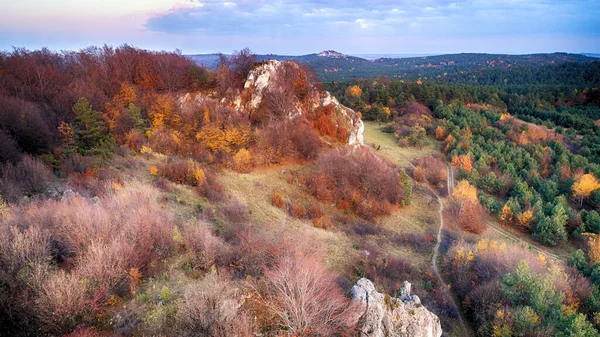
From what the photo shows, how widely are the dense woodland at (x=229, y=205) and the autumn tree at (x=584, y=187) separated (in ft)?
0.84

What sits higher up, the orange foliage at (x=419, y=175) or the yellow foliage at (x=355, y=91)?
the yellow foliage at (x=355, y=91)

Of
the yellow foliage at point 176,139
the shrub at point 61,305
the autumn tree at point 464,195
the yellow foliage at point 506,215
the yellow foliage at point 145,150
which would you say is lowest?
the yellow foliage at point 506,215

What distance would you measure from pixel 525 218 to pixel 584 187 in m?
10.7

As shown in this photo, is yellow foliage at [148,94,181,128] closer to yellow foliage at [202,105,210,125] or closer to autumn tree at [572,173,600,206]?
yellow foliage at [202,105,210,125]

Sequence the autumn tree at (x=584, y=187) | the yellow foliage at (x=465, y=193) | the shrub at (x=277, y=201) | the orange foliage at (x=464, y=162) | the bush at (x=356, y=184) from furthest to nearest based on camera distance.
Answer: the orange foliage at (x=464, y=162) → the autumn tree at (x=584, y=187) → the yellow foliage at (x=465, y=193) → the bush at (x=356, y=184) → the shrub at (x=277, y=201)

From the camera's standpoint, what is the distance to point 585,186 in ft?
120

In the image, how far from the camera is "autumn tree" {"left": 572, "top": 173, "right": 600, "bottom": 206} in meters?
36.7

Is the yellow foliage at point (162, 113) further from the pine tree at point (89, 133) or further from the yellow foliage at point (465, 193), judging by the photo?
the yellow foliage at point (465, 193)

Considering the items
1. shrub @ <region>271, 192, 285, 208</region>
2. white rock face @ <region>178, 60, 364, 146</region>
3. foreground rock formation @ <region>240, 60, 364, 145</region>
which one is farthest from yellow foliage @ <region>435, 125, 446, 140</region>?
shrub @ <region>271, 192, 285, 208</region>

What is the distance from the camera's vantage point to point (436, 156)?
168ft

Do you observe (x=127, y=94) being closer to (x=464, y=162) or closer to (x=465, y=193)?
(x=465, y=193)

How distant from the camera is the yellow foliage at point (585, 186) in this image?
3669cm

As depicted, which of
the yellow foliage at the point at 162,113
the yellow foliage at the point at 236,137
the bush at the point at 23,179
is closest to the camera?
the bush at the point at 23,179

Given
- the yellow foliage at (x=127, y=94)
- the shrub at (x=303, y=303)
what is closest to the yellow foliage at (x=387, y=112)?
the yellow foliage at (x=127, y=94)
